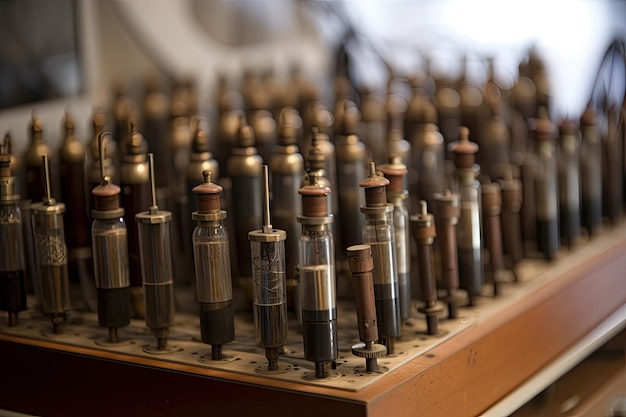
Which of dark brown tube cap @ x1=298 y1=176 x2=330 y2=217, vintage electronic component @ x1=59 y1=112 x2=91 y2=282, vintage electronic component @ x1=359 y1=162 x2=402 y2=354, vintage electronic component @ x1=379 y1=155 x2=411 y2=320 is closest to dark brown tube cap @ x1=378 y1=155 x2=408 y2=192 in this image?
vintage electronic component @ x1=379 y1=155 x2=411 y2=320

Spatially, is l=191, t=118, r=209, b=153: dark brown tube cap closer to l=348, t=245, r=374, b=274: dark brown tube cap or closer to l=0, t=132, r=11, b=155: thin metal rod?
l=0, t=132, r=11, b=155: thin metal rod

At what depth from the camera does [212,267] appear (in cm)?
151

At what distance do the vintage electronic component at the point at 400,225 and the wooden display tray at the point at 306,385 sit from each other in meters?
0.09

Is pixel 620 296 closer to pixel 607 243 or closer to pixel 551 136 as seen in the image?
pixel 607 243

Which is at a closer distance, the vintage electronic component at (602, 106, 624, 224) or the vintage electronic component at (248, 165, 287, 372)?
the vintage electronic component at (248, 165, 287, 372)

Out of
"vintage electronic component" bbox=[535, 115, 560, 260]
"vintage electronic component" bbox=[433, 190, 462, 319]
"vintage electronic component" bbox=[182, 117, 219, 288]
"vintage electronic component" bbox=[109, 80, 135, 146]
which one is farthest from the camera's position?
"vintage electronic component" bbox=[109, 80, 135, 146]

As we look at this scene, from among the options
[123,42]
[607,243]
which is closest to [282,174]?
[607,243]

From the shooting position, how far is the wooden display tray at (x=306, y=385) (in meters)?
1.43

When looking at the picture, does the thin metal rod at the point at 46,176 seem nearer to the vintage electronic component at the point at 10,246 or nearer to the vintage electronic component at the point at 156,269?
the vintage electronic component at the point at 10,246

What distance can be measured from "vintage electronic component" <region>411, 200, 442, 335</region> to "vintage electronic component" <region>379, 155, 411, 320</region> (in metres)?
0.02

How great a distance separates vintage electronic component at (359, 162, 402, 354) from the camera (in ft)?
4.91

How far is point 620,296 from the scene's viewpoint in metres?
2.18

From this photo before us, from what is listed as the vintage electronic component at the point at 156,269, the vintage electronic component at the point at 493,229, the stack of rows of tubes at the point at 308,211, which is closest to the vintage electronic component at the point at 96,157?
the stack of rows of tubes at the point at 308,211

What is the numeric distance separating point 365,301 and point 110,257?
1.41ft
